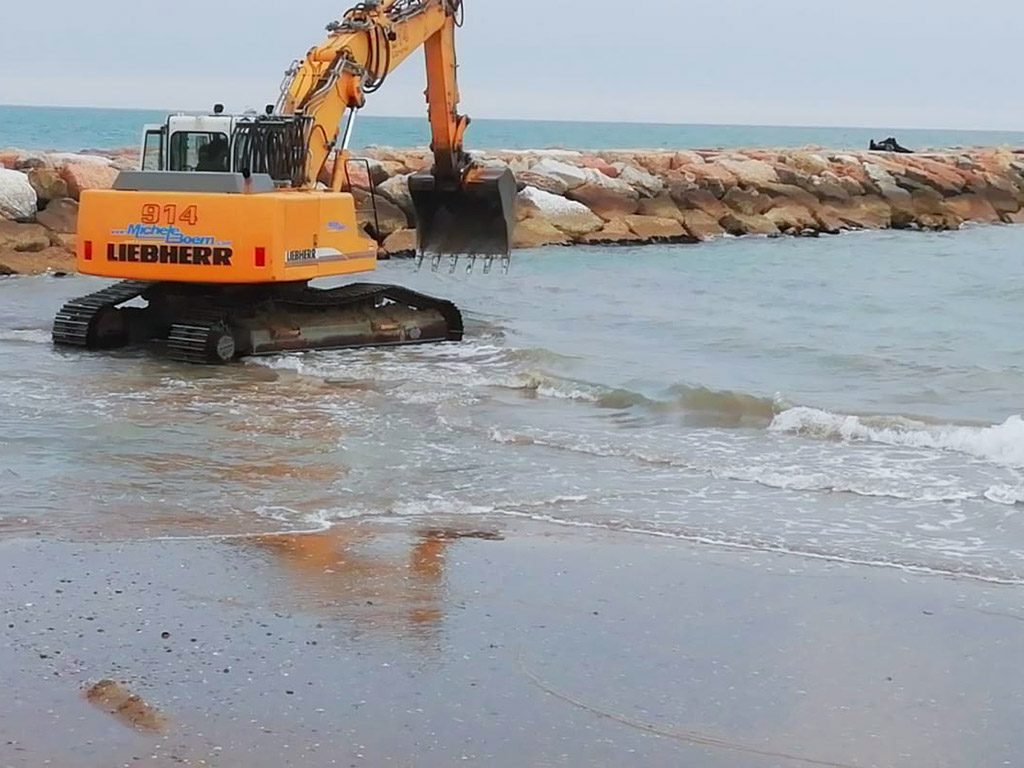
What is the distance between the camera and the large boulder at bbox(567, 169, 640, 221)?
105ft

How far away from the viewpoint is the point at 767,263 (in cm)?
2747

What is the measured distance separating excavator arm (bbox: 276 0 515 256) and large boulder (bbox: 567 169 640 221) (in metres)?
15.5

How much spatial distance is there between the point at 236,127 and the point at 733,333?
20.4 ft

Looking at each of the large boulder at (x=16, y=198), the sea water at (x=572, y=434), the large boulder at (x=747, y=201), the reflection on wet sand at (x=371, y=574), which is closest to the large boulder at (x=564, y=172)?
the large boulder at (x=747, y=201)

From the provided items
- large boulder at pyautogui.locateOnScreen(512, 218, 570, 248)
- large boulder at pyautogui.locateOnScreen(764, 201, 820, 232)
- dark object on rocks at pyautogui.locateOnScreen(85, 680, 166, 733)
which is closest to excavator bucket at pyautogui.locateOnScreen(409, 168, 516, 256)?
dark object on rocks at pyautogui.locateOnScreen(85, 680, 166, 733)

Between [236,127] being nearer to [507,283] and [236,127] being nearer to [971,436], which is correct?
[971,436]

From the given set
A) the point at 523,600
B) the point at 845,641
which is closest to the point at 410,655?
the point at 523,600

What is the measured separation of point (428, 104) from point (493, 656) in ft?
37.7

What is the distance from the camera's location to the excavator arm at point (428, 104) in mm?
14508

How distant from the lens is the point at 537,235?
97.5 feet

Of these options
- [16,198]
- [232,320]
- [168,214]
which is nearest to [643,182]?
[16,198]

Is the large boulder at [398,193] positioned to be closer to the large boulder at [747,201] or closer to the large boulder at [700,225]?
the large boulder at [700,225]

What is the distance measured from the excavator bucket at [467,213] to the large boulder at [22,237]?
840cm

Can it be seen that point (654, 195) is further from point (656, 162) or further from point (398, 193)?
point (398, 193)
